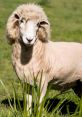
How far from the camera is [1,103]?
787cm

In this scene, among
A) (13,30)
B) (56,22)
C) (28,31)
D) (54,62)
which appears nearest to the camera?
(28,31)

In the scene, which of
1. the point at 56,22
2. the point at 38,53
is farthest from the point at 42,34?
the point at 56,22

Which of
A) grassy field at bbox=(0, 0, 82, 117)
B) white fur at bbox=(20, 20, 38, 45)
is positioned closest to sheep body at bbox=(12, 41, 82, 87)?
white fur at bbox=(20, 20, 38, 45)

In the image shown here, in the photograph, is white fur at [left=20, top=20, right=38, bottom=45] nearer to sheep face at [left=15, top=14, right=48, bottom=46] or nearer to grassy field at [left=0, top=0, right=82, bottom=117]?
sheep face at [left=15, top=14, right=48, bottom=46]

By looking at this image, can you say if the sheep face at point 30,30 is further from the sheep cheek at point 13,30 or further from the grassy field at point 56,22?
the grassy field at point 56,22

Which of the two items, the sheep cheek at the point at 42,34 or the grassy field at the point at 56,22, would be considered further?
the grassy field at the point at 56,22

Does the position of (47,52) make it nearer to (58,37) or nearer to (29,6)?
(29,6)

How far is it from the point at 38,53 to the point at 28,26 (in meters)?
0.54

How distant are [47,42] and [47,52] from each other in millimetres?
147

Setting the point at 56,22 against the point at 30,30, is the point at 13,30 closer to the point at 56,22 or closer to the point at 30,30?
the point at 30,30

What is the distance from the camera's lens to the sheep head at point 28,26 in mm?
6527

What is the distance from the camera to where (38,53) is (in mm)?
6977

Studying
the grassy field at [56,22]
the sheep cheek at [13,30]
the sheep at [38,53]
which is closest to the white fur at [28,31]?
the sheep at [38,53]

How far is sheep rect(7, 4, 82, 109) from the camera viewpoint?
6.71 metres
